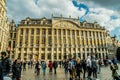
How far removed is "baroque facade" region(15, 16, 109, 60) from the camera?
2635 inches

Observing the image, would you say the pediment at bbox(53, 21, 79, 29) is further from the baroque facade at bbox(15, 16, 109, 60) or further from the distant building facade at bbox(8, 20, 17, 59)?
the distant building facade at bbox(8, 20, 17, 59)

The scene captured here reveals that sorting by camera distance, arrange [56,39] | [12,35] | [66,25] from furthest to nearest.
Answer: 1. [66,25]
2. [12,35]
3. [56,39]

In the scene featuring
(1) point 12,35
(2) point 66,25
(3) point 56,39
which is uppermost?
(2) point 66,25

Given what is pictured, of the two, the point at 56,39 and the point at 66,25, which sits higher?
the point at 66,25

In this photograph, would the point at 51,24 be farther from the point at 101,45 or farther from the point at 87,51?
the point at 101,45

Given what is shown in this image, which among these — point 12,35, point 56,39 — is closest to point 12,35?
point 12,35

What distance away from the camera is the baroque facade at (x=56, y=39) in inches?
2635

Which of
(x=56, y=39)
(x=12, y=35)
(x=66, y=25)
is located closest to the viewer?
(x=56, y=39)

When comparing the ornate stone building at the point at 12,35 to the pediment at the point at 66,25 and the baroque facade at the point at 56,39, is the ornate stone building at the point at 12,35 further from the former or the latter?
the pediment at the point at 66,25

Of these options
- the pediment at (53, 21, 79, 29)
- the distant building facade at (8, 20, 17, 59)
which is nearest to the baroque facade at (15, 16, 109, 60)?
the pediment at (53, 21, 79, 29)

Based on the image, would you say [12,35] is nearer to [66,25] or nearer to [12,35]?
[12,35]

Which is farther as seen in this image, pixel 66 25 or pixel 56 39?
pixel 66 25

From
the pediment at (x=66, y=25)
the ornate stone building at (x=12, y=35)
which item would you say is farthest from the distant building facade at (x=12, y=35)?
the pediment at (x=66, y=25)

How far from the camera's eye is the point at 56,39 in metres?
70.2
